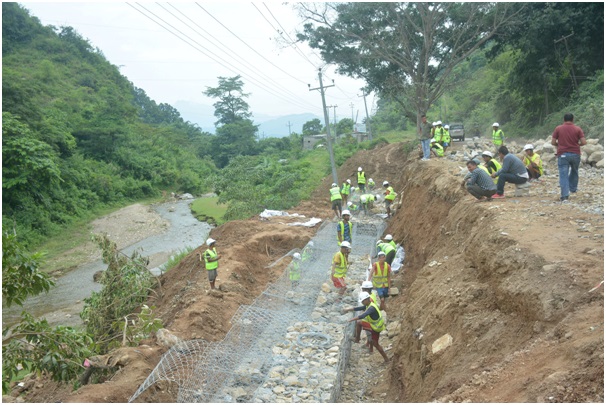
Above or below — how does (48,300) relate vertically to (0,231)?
below

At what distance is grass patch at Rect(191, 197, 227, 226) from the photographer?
32.3 m

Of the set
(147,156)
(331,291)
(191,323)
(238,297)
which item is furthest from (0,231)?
(147,156)

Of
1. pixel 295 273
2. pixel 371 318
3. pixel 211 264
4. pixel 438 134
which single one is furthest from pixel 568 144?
pixel 438 134

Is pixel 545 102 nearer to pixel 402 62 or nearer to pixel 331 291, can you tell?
pixel 402 62

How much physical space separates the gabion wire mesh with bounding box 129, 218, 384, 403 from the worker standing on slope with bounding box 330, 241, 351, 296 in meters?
0.70

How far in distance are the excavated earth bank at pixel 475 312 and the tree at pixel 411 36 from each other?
12783 millimetres

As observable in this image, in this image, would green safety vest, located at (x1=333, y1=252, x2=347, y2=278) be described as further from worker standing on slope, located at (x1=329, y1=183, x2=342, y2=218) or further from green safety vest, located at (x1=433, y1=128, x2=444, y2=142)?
green safety vest, located at (x1=433, y1=128, x2=444, y2=142)

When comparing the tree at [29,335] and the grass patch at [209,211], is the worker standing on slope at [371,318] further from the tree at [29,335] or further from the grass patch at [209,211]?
the grass patch at [209,211]

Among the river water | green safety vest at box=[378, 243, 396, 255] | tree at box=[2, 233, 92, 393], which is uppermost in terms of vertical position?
tree at box=[2, 233, 92, 393]

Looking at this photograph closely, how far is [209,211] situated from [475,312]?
29668 mm

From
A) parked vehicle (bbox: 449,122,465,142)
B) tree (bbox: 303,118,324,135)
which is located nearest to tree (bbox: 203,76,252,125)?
tree (bbox: 303,118,324,135)

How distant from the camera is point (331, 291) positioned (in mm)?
12070

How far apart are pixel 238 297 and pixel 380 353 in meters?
4.01

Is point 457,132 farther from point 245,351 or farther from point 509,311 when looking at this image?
point 509,311
